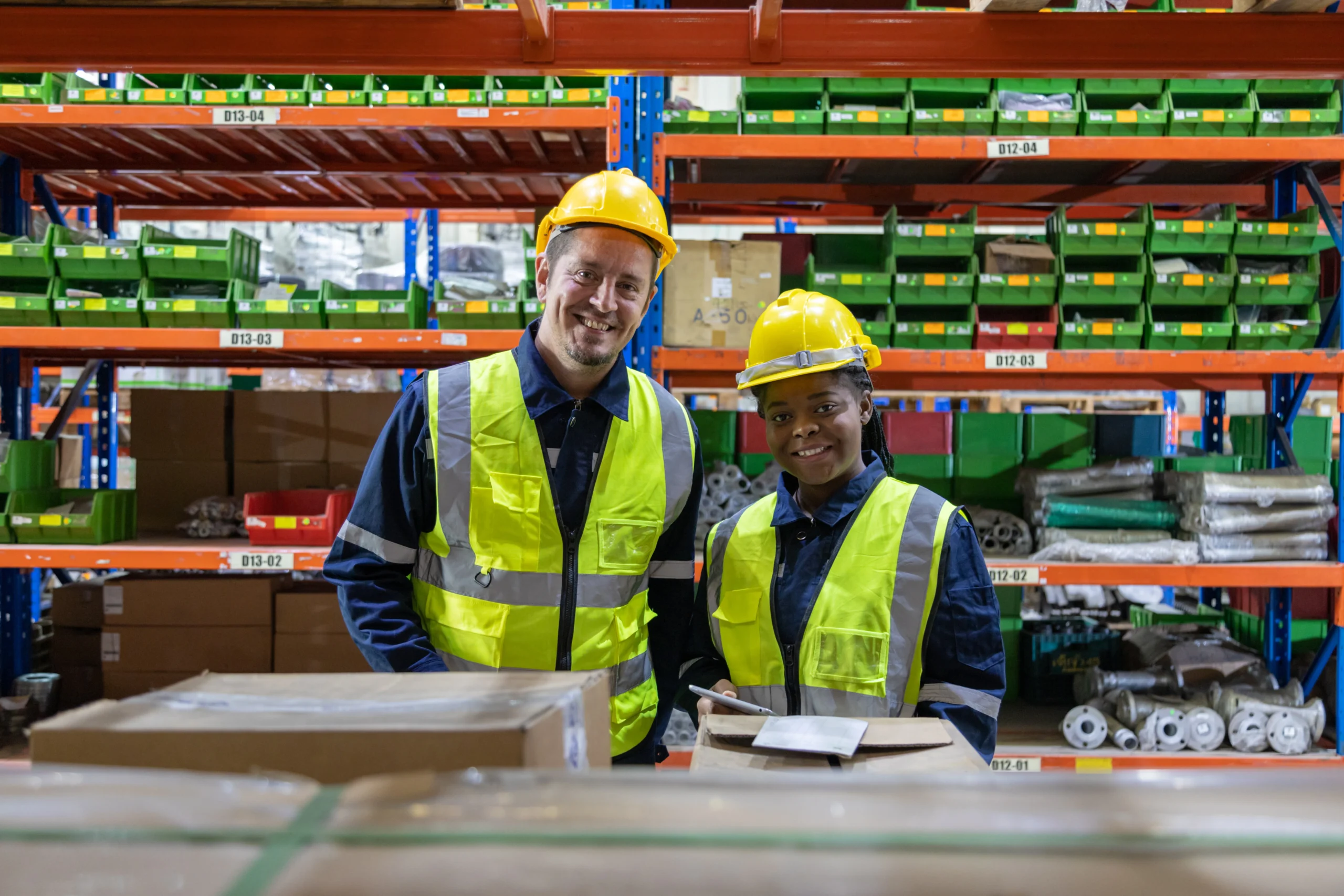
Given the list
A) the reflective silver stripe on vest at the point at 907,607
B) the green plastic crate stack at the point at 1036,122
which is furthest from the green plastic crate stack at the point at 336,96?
the reflective silver stripe on vest at the point at 907,607

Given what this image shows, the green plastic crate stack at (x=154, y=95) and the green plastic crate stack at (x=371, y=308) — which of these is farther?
the green plastic crate stack at (x=371, y=308)

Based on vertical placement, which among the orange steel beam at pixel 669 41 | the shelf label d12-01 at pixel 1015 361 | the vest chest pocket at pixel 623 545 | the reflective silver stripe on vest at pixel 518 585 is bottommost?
the reflective silver stripe on vest at pixel 518 585

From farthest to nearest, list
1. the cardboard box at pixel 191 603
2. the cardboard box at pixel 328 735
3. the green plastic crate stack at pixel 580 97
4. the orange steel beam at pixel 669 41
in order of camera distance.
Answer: the cardboard box at pixel 191 603 → the green plastic crate stack at pixel 580 97 → the orange steel beam at pixel 669 41 → the cardboard box at pixel 328 735

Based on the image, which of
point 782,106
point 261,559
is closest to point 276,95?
point 261,559

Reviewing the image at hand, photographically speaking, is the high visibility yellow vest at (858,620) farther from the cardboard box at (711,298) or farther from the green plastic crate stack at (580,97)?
the green plastic crate stack at (580,97)

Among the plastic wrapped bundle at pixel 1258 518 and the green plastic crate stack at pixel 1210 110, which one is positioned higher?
the green plastic crate stack at pixel 1210 110

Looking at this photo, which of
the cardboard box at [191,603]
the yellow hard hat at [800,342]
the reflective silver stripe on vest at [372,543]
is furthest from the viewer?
the cardboard box at [191,603]

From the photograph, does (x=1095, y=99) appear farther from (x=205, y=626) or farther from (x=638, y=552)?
(x=205, y=626)

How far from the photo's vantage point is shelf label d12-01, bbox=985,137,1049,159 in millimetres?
3518

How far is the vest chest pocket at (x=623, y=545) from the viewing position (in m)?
1.96

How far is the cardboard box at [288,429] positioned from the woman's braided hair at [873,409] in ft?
8.78

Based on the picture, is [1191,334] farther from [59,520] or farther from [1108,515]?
[59,520]

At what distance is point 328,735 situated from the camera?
802 mm

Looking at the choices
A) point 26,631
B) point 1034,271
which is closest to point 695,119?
point 1034,271
